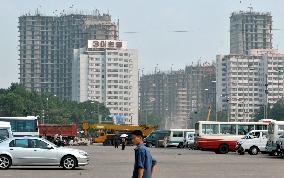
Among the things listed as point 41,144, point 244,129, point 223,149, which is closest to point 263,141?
point 223,149

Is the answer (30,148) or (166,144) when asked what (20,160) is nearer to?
(30,148)

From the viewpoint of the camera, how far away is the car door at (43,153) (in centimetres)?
3497

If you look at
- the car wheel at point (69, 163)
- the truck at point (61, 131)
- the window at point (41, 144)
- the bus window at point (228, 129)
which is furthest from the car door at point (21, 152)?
the truck at point (61, 131)

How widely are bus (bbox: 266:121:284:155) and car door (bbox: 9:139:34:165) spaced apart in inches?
806

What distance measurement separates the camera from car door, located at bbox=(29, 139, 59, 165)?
115 ft

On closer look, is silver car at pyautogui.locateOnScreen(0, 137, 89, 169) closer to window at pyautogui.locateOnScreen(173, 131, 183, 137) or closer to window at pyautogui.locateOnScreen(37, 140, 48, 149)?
window at pyautogui.locateOnScreen(37, 140, 48, 149)

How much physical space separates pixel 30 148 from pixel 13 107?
5603 inches

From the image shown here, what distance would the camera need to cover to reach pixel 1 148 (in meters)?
34.8

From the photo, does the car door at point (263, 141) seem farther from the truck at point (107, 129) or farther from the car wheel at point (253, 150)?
the truck at point (107, 129)

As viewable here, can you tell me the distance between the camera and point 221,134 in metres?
63.6

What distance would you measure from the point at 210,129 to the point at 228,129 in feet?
4.14

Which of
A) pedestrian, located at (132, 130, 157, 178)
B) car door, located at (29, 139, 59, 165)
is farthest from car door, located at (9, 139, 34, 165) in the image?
pedestrian, located at (132, 130, 157, 178)

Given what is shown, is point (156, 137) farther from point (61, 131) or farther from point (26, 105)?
point (26, 105)

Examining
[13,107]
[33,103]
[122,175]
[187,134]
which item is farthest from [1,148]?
[33,103]
